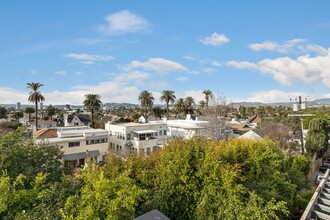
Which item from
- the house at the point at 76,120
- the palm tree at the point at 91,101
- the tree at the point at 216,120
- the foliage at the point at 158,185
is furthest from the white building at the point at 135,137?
the house at the point at 76,120

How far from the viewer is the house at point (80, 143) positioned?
28938 millimetres

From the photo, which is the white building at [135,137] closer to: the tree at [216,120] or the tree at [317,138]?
the tree at [216,120]

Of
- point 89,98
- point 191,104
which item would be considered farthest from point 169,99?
point 89,98

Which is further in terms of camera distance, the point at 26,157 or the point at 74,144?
the point at 74,144

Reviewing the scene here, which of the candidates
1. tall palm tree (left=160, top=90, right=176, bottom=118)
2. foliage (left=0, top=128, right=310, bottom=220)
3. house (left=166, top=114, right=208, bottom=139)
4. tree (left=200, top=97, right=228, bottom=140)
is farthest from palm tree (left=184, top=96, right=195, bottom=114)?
foliage (left=0, top=128, right=310, bottom=220)

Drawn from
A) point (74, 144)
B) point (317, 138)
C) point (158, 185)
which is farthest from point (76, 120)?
point (158, 185)

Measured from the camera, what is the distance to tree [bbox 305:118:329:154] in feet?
106

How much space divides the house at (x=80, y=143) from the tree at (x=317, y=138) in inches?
1146

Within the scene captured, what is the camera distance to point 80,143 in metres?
30.2

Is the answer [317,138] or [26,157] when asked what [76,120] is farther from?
[26,157]

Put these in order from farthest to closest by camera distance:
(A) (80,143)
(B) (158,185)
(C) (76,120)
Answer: (C) (76,120), (A) (80,143), (B) (158,185)

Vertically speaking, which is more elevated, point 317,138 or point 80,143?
point 80,143

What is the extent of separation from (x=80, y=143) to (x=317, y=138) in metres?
32.6

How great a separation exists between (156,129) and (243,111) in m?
84.4
